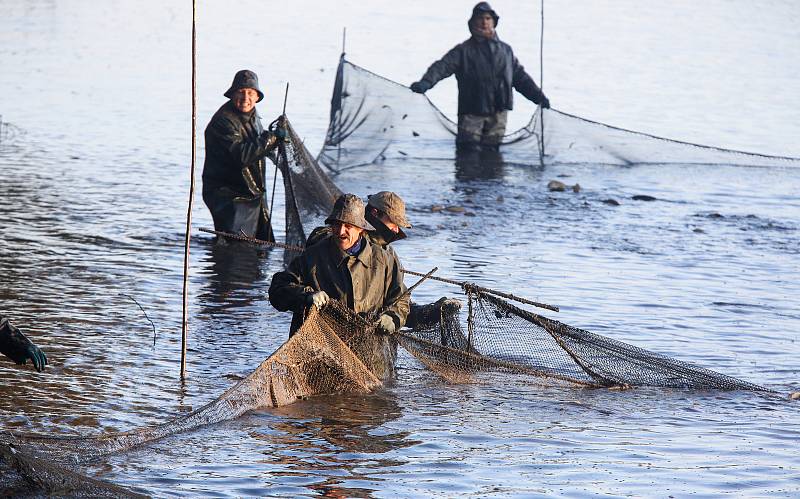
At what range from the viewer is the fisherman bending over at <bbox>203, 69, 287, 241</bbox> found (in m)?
10.3

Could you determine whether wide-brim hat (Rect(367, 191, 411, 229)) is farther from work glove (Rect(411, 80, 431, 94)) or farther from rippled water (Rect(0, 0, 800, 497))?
work glove (Rect(411, 80, 431, 94))

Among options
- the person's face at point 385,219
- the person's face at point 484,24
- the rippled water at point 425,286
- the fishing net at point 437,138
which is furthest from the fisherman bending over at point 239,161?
the person's face at point 484,24

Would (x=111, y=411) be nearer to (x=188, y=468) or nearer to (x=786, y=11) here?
(x=188, y=468)

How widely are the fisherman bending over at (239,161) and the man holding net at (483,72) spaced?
16.2ft

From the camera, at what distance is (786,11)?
114 ft

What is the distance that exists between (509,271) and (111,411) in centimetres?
499

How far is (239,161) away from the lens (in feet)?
34.2

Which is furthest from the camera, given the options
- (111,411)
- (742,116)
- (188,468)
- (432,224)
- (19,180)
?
(742,116)

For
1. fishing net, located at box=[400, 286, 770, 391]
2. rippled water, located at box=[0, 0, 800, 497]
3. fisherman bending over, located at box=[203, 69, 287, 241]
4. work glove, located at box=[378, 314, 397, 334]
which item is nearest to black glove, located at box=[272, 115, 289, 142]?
fisherman bending over, located at box=[203, 69, 287, 241]

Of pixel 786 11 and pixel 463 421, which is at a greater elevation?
pixel 786 11

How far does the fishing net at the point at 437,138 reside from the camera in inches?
611

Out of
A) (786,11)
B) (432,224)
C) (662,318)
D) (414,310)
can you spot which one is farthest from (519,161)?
(786,11)

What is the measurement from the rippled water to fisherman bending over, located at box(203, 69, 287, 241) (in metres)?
0.41

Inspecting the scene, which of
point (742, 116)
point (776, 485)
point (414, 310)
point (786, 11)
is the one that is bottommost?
point (776, 485)
